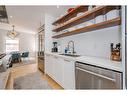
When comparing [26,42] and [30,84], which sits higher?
[26,42]

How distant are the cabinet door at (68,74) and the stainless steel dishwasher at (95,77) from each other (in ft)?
0.49

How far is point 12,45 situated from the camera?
373 inches

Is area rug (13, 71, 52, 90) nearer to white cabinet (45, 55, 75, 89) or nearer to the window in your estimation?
white cabinet (45, 55, 75, 89)

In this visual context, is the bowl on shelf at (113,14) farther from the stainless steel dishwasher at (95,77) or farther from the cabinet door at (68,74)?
the cabinet door at (68,74)

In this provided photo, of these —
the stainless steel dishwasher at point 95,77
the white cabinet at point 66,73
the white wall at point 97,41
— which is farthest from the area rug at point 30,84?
the white wall at point 97,41

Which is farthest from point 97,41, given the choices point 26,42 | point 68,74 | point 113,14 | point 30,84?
point 26,42

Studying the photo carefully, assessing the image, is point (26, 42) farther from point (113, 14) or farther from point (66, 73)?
point (113, 14)

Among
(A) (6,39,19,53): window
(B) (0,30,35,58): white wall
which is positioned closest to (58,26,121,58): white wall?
(A) (6,39,19,53): window

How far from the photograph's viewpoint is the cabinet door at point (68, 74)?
228 centimetres

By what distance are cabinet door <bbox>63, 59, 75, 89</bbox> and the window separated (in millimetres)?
8104

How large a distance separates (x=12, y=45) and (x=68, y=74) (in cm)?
839

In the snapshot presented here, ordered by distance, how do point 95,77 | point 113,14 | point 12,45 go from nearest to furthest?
point 95,77, point 113,14, point 12,45
